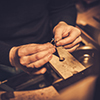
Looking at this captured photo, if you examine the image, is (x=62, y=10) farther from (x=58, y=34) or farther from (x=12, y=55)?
(x=12, y=55)

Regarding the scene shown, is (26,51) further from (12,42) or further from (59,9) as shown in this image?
(59,9)

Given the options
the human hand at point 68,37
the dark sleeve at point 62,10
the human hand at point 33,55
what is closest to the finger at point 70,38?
the human hand at point 68,37

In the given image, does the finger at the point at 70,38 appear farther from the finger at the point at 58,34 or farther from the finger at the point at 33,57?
the finger at the point at 33,57

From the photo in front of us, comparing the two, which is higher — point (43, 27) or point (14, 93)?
point (43, 27)

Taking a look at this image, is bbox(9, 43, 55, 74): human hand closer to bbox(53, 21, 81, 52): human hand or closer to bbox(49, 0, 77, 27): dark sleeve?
bbox(53, 21, 81, 52): human hand

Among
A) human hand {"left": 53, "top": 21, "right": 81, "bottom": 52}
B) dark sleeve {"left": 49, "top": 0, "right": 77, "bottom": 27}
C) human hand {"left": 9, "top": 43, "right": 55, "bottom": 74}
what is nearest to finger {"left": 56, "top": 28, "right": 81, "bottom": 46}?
human hand {"left": 53, "top": 21, "right": 81, "bottom": 52}

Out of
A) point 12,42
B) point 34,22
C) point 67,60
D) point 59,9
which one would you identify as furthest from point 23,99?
point 59,9

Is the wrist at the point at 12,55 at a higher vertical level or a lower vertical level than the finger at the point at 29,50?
higher

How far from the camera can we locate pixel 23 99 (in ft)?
2.16

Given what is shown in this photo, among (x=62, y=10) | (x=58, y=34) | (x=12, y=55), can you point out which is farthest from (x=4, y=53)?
(x=62, y=10)

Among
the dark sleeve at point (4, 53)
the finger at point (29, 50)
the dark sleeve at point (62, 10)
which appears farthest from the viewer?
the dark sleeve at point (62, 10)

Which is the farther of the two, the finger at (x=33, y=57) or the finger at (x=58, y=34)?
the finger at (x=58, y=34)

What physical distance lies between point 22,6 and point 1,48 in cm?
45

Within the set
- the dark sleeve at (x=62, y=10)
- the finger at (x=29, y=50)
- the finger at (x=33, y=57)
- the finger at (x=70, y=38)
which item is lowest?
the finger at (x=33, y=57)
